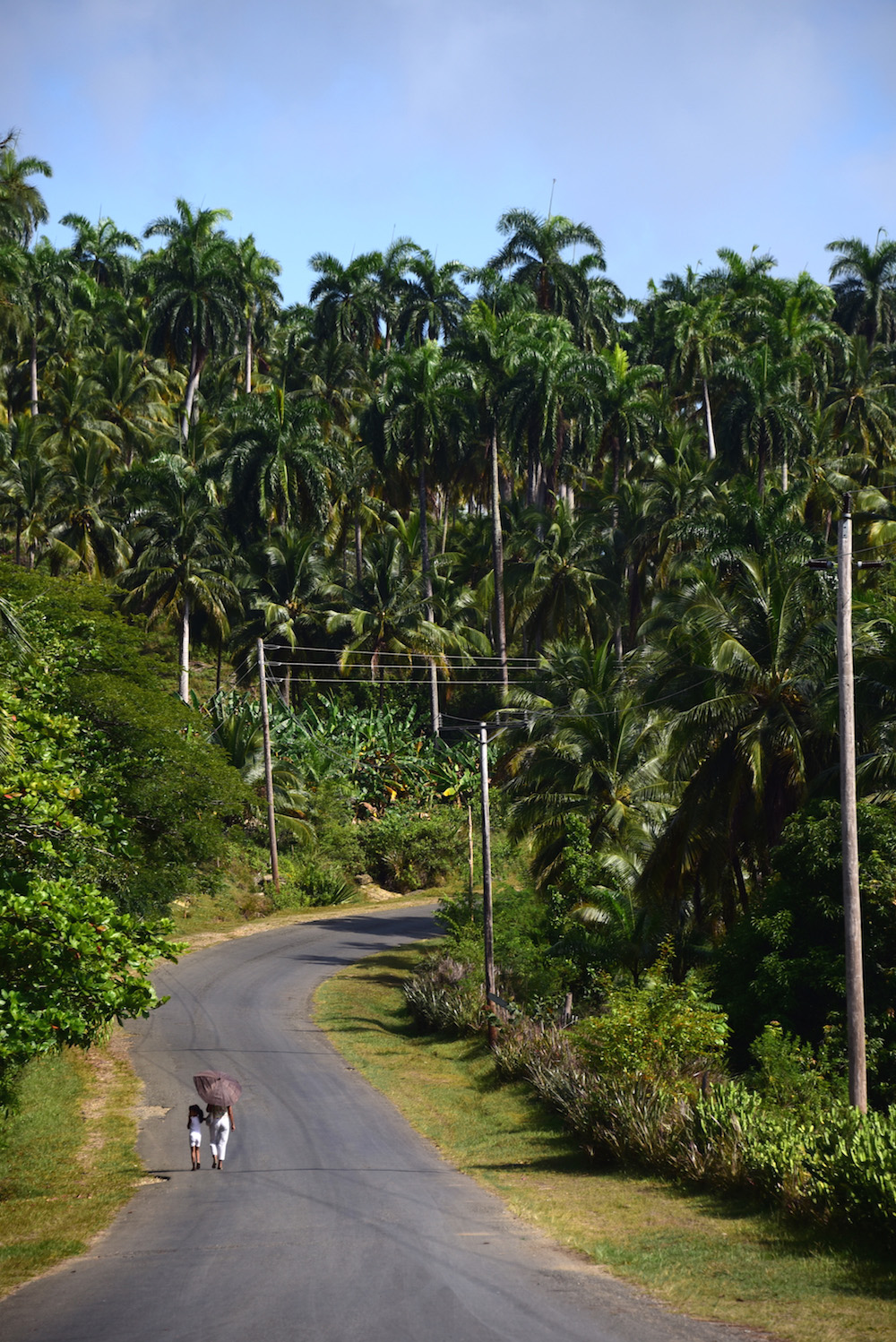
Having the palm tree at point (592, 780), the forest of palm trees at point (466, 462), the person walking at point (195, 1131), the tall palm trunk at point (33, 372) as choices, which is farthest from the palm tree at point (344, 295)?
the person walking at point (195, 1131)

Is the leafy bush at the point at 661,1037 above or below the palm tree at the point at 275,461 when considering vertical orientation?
below

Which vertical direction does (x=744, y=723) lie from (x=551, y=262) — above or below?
below

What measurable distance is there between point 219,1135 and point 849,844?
10.6 meters

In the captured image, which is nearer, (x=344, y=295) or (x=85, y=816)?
(x=85, y=816)

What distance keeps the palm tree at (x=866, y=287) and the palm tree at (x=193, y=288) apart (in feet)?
128

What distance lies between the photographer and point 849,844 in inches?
658

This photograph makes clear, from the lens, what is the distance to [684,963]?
29453 millimetres

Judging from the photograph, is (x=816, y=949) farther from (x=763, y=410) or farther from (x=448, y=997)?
(x=763, y=410)

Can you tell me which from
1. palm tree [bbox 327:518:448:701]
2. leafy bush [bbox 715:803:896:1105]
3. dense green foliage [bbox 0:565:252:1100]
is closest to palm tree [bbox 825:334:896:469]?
palm tree [bbox 327:518:448:701]

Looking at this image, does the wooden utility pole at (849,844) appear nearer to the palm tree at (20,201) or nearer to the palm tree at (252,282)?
the palm tree at (20,201)

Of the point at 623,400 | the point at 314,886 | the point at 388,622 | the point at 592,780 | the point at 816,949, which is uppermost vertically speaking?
the point at 623,400

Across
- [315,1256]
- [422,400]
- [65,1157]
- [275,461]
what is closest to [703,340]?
[422,400]

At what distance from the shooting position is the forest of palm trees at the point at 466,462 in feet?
149

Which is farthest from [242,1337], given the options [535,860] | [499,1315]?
[535,860]
